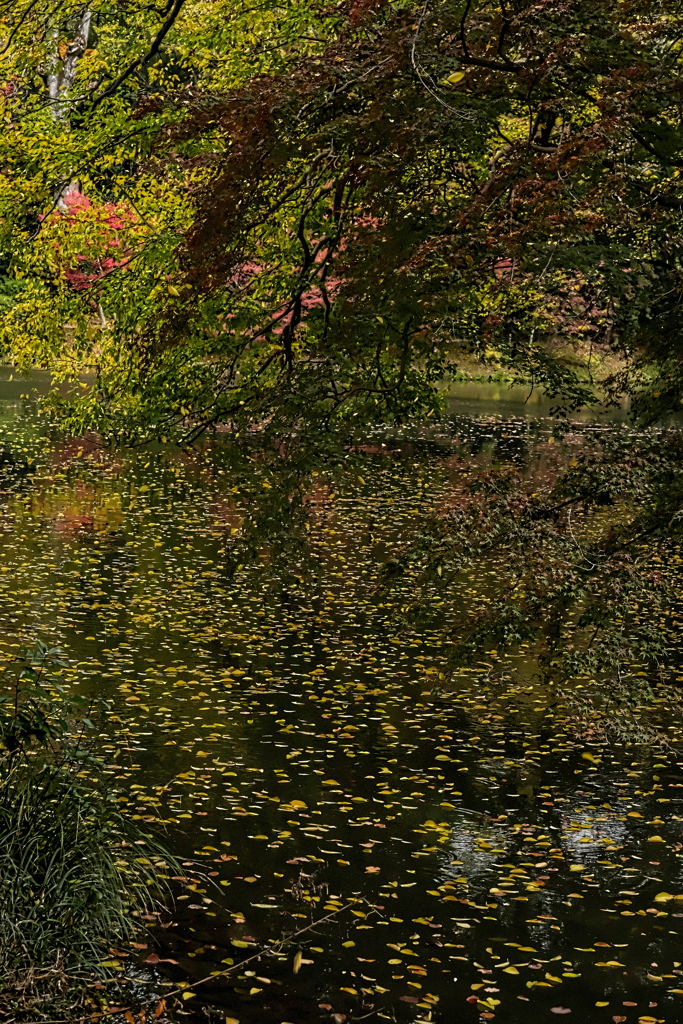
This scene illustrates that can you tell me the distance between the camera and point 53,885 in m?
5.42

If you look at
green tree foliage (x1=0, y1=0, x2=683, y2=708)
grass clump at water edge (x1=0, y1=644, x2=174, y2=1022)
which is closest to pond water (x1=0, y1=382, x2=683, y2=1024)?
grass clump at water edge (x1=0, y1=644, x2=174, y2=1022)

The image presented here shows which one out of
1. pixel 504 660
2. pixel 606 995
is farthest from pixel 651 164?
pixel 504 660

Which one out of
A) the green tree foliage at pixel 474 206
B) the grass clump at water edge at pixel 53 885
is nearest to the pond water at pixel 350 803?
the grass clump at water edge at pixel 53 885

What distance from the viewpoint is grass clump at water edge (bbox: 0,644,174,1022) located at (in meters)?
5.14

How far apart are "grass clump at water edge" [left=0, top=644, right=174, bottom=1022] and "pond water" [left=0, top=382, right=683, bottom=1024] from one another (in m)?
0.43

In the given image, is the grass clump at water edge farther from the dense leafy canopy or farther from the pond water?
the dense leafy canopy

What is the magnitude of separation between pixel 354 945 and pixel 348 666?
5560mm

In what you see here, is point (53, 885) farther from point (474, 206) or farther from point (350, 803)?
point (474, 206)

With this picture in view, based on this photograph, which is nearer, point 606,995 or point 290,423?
point 606,995

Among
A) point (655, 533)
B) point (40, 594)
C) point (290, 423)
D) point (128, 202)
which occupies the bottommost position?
point (40, 594)

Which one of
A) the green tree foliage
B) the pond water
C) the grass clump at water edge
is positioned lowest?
the pond water

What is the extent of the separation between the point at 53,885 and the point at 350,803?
10.6ft

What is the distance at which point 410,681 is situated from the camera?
A: 453 inches

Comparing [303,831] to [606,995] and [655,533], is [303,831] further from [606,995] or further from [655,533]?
[655,533]
